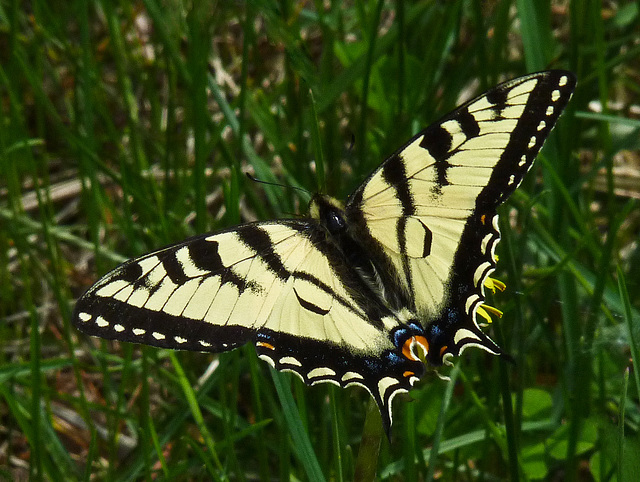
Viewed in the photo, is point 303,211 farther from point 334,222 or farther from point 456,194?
point 456,194

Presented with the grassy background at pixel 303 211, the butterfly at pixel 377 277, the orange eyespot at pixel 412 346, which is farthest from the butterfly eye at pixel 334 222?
the orange eyespot at pixel 412 346

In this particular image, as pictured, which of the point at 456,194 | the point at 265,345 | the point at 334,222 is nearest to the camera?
the point at 265,345

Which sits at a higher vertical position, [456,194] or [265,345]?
[456,194]

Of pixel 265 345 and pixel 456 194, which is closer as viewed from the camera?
pixel 265 345

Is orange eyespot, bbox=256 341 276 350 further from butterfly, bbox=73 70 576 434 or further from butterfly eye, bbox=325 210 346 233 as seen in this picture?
butterfly eye, bbox=325 210 346 233

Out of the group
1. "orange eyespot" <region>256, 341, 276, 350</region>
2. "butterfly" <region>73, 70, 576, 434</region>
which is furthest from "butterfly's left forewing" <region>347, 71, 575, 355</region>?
"orange eyespot" <region>256, 341, 276, 350</region>

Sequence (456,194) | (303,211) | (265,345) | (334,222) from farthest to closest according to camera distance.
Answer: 1. (303,211)
2. (334,222)
3. (456,194)
4. (265,345)

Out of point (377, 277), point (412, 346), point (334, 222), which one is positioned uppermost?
point (334, 222)

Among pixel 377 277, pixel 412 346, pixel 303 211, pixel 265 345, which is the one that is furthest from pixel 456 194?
pixel 303 211
